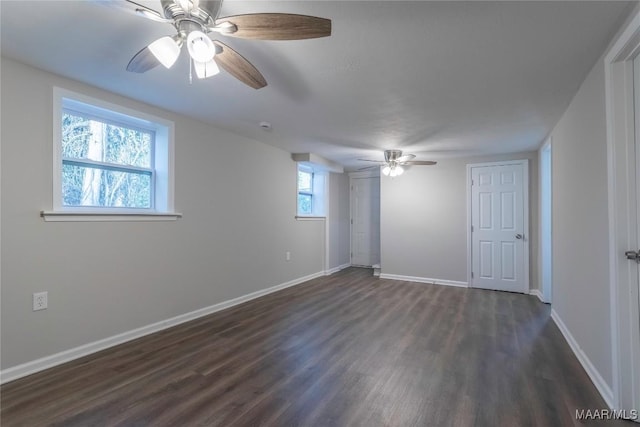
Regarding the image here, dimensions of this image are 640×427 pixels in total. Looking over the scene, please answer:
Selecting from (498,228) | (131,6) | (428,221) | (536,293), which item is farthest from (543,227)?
(131,6)

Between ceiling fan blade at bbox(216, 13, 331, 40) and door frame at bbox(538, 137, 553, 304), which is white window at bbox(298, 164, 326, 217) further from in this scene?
ceiling fan blade at bbox(216, 13, 331, 40)

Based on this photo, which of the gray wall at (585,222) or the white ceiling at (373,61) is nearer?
the white ceiling at (373,61)

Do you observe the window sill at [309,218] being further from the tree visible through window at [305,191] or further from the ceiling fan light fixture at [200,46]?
the ceiling fan light fixture at [200,46]

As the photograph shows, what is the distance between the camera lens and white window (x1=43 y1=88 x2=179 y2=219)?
2566mm

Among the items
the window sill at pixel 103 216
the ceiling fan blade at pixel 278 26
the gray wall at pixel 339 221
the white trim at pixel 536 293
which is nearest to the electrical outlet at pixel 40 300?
the window sill at pixel 103 216

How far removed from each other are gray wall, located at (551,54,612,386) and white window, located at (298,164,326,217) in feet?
12.6

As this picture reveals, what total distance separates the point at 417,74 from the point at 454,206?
3564 mm

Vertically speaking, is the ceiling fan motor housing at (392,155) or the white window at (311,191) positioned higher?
the ceiling fan motor housing at (392,155)

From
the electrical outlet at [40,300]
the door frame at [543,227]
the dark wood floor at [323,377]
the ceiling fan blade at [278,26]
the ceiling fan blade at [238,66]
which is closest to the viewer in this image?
the ceiling fan blade at [278,26]

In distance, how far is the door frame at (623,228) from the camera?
5.77ft

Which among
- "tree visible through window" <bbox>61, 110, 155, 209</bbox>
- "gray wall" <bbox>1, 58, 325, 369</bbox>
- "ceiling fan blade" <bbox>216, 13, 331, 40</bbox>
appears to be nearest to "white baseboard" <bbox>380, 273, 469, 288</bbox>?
"gray wall" <bbox>1, 58, 325, 369</bbox>

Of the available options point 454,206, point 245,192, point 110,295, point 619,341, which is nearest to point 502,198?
point 454,206

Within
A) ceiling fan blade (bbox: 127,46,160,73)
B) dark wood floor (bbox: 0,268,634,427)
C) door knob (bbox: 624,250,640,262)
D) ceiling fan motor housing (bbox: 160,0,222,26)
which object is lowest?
dark wood floor (bbox: 0,268,634,427)

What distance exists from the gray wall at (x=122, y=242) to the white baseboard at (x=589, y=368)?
3593mm
